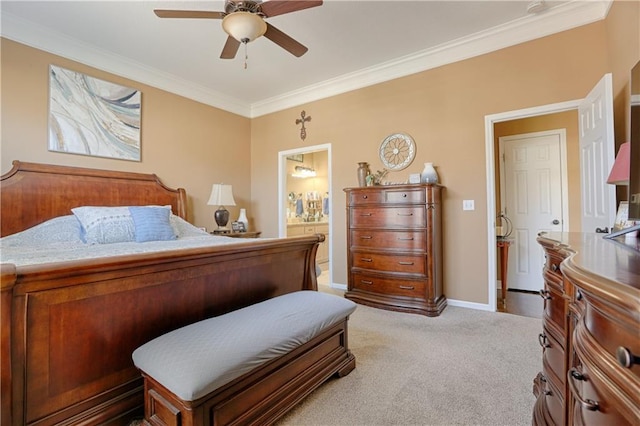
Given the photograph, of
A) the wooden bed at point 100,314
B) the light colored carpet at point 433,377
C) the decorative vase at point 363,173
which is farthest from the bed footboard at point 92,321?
the decorative vase at point 363,173

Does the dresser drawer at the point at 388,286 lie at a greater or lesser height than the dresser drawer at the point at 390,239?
lesser

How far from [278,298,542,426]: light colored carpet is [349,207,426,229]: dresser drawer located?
40.2 inches

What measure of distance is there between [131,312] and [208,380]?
0.60 metres

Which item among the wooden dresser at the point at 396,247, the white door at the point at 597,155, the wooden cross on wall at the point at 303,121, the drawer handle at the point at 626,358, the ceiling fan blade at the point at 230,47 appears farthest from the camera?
the wooden cross on wall at the point at 303,121

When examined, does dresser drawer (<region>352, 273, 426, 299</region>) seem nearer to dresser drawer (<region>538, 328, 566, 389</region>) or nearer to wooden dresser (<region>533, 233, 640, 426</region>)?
dresser drawer (<region>538, 328, 566, 389</region>)

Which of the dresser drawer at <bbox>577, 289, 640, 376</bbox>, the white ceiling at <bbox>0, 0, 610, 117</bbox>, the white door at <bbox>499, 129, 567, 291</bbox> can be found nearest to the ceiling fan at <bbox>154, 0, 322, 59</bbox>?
the white ceiling at <bbox>0, 0, 610, 117</bbox>

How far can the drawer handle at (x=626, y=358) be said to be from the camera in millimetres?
456

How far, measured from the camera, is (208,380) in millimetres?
1097

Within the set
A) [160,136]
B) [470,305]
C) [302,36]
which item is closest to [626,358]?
[470,305]

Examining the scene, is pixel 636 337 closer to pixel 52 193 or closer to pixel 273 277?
pixel 273 277

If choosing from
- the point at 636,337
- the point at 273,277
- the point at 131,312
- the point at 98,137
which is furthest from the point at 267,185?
the point at 636,337

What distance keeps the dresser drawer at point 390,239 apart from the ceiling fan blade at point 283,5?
228 centimetres

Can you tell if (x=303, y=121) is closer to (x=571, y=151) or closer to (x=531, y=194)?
(x=531, y=194)

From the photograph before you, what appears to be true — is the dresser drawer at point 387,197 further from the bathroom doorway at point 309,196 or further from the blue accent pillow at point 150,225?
the bathroom doorway at point 309,196
